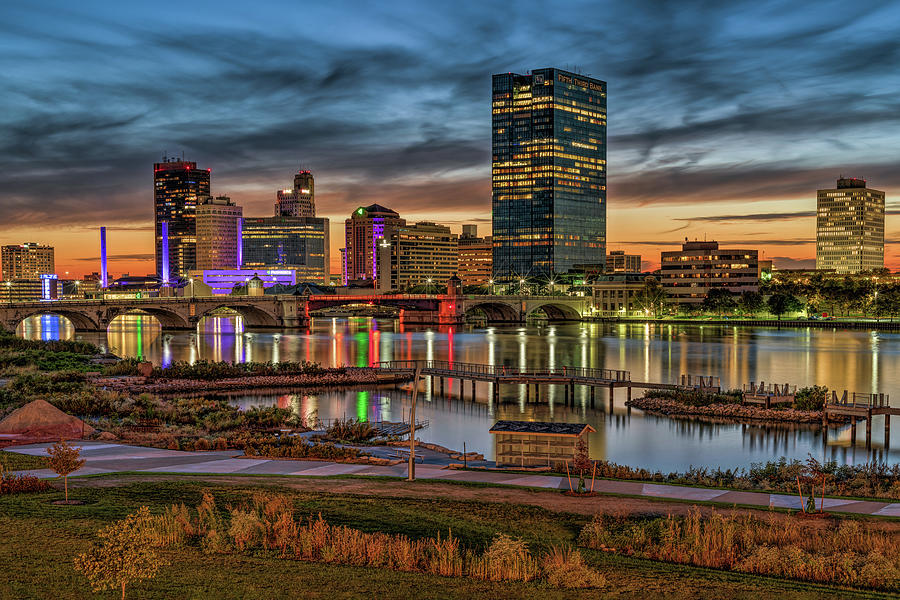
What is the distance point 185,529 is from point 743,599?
Answer: 41.9ft

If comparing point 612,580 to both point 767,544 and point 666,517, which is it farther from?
point 666,517

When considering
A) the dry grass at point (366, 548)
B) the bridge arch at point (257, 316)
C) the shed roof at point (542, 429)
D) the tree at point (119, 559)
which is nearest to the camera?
the tree at point (119, 559)

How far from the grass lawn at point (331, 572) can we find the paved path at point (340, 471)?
19.5 ft

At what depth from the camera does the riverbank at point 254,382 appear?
67.2 meters

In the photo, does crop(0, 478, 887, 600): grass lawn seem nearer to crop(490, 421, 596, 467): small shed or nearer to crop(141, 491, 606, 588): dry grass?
crop(141, 491, 606, 588): dry grass

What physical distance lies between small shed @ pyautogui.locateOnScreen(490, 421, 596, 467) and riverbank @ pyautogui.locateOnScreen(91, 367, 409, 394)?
1619 inches

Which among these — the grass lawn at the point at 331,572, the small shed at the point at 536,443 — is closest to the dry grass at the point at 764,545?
the grass lawn at the point at 331,572

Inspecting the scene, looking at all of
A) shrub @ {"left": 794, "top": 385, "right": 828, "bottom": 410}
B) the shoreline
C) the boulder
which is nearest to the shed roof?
the boulder

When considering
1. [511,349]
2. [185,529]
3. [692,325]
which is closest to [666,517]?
[185,529]

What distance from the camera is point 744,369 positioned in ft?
297

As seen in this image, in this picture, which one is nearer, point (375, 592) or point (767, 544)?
point (375, 592)

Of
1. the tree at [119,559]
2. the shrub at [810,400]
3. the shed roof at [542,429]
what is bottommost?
the shrub at [810,400]

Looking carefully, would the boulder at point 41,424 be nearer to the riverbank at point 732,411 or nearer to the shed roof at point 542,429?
the shed roof at point 542,429

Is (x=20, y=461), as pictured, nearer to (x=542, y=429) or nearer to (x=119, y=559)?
(x=119, y=559)
